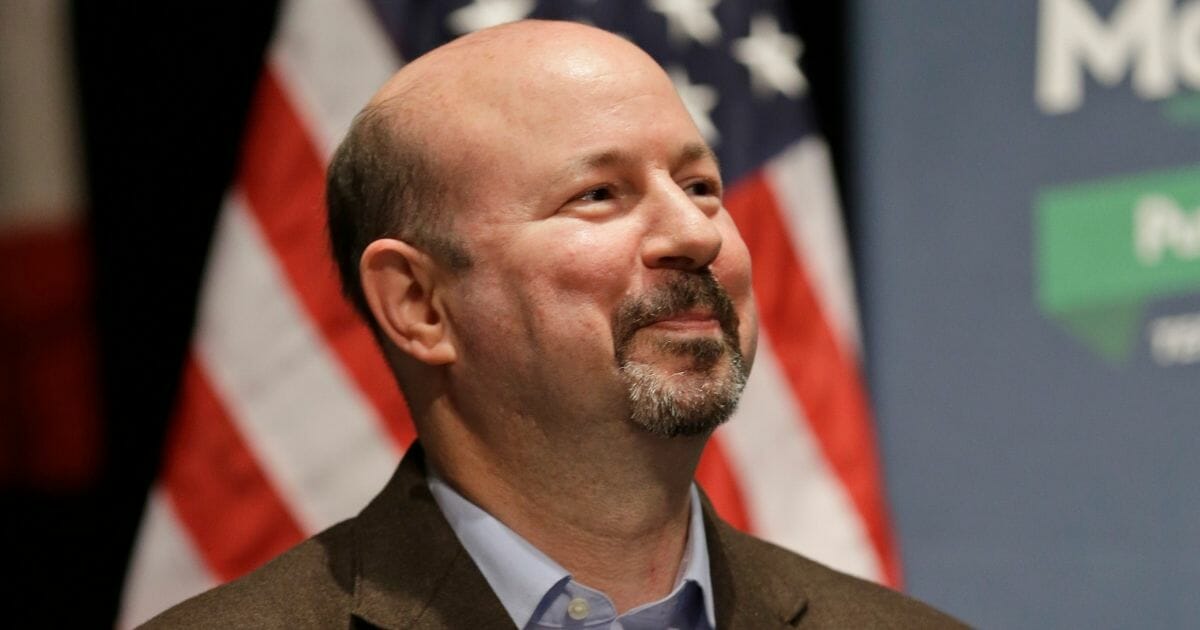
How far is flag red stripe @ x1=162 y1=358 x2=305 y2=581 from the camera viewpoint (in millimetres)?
3031

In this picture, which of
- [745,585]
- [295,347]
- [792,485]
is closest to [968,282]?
[792,485]

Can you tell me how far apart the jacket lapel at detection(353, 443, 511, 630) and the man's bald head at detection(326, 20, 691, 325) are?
0.24 meters

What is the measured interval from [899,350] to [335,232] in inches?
69.8

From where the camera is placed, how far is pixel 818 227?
338 cm

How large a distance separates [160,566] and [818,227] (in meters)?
1.56

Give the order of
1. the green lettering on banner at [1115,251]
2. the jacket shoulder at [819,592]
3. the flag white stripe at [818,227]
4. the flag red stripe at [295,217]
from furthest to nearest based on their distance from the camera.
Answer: the flag white stripe at [818,227] → the flag red stripe at [295,217] → the green lettering on banner at [1115,251] → the jacket shoulder at [819,592]

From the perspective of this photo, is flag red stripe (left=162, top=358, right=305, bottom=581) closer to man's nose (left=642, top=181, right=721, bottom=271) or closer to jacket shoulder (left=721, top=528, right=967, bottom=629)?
jacket shoulder (left=721, top=528, right=967, bottom=629)

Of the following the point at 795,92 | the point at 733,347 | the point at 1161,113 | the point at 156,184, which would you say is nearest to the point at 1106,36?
the point at 1161,113

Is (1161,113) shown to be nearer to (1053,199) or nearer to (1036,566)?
(1053,199)

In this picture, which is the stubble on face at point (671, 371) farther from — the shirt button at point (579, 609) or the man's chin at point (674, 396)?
the shirt button at point (579, 609)

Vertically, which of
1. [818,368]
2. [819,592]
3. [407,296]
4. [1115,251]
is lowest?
[818,368]

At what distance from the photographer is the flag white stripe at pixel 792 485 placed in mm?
3291

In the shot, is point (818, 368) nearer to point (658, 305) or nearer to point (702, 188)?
point (702, 188)

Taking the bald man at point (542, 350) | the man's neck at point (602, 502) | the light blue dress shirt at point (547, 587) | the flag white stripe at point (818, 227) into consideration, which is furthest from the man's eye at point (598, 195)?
the flag white stripe at point (818, 227)
